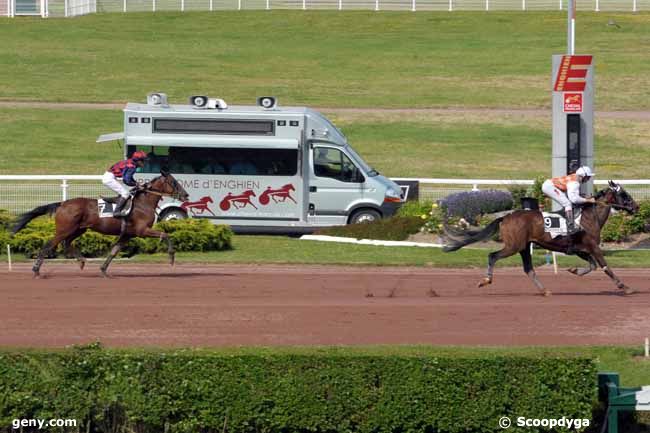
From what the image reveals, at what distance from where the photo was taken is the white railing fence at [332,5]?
56844 mm

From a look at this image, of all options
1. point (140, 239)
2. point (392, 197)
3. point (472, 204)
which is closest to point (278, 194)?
point (392, 197)

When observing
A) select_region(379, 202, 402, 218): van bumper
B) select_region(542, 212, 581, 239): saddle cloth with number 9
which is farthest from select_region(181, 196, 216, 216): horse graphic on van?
select_region(542, 212, 581, 239): saddle cloth with number 9

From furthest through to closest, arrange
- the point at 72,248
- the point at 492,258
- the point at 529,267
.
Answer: the point at 72,248, the point at 529,267, the point at 492,258

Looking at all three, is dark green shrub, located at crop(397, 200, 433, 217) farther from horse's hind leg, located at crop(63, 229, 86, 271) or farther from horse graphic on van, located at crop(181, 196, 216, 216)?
horse's hind leg, located at crop(63, 229, 86, 271)

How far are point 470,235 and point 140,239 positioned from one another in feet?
22.2

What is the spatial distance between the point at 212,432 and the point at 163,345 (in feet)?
9.81

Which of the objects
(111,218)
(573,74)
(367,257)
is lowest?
(367,257)

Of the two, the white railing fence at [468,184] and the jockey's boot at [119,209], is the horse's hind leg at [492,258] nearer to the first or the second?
the jockey's boot at [119,209]

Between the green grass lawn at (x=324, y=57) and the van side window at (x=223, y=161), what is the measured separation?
16181 mm

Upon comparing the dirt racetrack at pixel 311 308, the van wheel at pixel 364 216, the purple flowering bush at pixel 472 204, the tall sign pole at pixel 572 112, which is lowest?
the dirt racetrack at pixel 311 308

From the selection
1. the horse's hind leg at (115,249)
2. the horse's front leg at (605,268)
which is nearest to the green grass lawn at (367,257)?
the horse's hind leg at (115,249)

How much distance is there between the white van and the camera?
80.8 ft

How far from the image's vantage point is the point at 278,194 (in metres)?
24.7

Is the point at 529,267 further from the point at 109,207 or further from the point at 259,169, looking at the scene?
the point at 259,169
